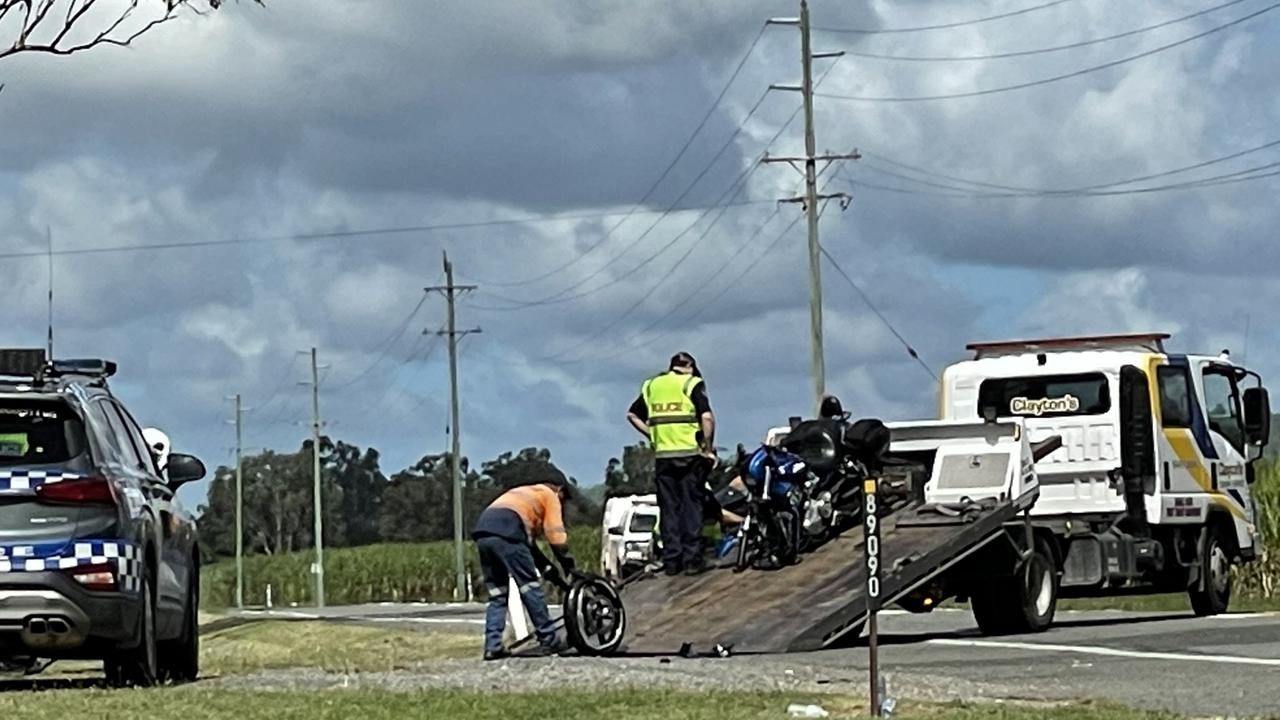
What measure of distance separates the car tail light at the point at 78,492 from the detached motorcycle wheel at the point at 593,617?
16.0 ft

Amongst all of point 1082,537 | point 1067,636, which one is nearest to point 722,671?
point 1067,636

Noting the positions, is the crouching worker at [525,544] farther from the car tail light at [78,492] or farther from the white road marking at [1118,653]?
the car tail light at [78,492]

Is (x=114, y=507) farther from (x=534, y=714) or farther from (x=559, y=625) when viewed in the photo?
(x=559, y=625)

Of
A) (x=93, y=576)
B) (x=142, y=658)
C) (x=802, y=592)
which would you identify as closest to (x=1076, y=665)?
(x=802, y=592)

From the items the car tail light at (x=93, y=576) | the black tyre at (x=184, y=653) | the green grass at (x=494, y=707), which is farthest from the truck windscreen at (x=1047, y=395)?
the car tail light at (x=93, y=576)

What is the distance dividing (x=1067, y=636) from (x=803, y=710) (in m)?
9.17

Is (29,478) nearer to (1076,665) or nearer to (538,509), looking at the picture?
(538,509)

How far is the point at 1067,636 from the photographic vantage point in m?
22.4

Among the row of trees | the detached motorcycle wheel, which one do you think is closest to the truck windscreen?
the detached motorcycle wheel

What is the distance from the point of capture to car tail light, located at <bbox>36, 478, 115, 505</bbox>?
15.3m

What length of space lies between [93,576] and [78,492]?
1.60 feet

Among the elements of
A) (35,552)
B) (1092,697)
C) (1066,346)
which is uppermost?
(1066,346)

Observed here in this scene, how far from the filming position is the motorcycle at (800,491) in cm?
2156

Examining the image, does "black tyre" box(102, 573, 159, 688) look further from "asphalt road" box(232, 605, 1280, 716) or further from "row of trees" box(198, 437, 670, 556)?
"row of trees" box(198, 437, 670, 556)
